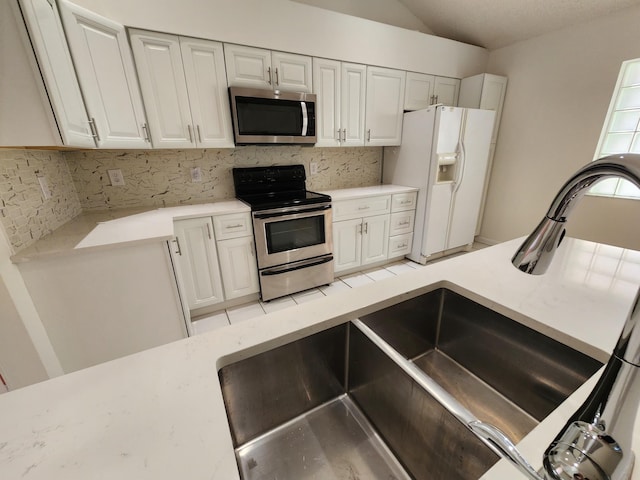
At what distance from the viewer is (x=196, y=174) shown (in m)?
2.54

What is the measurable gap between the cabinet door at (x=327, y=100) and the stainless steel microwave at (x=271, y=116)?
0.15m

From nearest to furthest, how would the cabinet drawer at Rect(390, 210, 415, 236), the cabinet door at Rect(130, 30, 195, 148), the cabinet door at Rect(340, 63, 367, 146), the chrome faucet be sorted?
the chrome faucet, the cabinet door at Rect(130, 30, 195, 148), the cabinet door at Rect(340, 63, 367, 146), the cabinet drawer at Rect(390, 210, 415, 236)

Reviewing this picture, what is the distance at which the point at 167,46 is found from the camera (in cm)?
197

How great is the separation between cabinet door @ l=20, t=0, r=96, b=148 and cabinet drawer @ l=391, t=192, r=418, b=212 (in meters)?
2.61

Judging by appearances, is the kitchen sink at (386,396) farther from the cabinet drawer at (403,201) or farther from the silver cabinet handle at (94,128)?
the cabinet drawer at (403,201)

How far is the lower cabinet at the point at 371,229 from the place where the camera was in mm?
2760

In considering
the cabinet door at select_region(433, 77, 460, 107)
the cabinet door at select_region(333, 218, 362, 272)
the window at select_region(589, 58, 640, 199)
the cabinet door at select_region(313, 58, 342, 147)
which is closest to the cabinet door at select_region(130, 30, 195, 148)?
the cabinet door at select_region(313, 58, 342, 147)

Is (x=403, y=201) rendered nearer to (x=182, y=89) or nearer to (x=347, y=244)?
(x=347, y=244)

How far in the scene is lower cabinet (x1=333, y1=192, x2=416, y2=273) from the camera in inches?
109

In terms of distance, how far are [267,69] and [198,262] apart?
66.8 inches

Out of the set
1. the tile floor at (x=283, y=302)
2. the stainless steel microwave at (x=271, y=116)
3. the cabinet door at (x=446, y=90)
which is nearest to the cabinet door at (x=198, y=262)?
the tile floor at (x=283, y=302)

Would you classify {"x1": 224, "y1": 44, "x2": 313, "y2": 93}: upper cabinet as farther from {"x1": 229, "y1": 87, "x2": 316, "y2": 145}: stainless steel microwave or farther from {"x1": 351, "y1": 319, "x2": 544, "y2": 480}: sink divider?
{"x1": 351, "y1": 319, "x2": 544, "y2": 480}: sink divider

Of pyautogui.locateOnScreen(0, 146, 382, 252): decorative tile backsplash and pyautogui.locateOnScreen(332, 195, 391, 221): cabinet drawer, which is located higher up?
pyautogui.locateOnScreen(0, 146, 382, 252): decorative tile backsplash

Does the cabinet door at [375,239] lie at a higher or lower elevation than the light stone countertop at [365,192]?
lower
